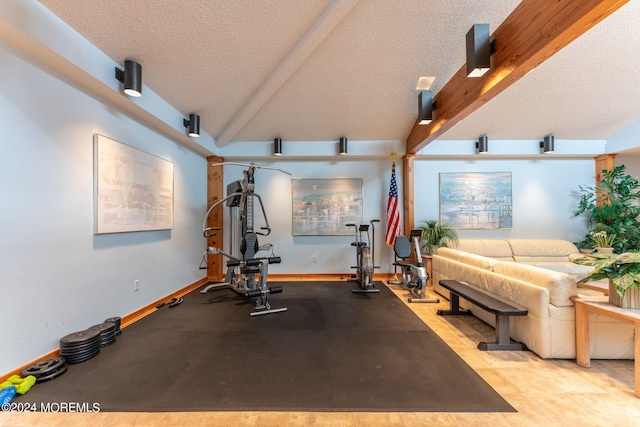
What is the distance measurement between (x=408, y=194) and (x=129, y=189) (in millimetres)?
4567

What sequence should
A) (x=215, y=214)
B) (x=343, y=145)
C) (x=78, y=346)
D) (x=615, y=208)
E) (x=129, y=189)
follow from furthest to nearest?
(x=215, y=214) < (x=343, y=145) < (x=615, y=208) < (x=129, y=189) < (x=78, y=346)

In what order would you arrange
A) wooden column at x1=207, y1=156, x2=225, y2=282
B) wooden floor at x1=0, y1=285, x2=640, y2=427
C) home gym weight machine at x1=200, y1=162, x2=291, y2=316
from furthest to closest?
1. wooden column at x1=207, y1=156, x2=225, y2=282
2. home gym weight machine at x1=200, y1=162, x2=291, y2=316
3. wooden floor at x1=0, y1=285, x2=640, y2=427

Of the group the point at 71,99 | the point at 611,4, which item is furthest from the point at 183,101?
the point at 611,4

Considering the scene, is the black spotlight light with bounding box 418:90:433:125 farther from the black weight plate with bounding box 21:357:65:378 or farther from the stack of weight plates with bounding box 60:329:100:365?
the black weight plate with bounding box 21:357:65:378

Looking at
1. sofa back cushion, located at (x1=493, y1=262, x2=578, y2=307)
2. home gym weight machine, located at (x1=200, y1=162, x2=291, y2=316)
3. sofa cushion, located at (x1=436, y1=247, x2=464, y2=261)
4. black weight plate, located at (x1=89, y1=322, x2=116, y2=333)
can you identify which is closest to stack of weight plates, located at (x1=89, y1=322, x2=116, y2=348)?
black weight plate, located at (x1=89, y1=322, x2=116, y2=333)

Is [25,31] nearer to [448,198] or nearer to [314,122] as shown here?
[314,122]

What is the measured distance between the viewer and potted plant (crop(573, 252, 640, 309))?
1.87 meters

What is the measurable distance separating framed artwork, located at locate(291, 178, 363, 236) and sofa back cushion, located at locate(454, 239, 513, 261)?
207cm

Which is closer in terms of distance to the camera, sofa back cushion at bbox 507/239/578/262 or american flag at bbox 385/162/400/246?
sofa back cushion at bbox 507/239/578/262

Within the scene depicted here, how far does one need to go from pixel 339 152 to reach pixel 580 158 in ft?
16.6

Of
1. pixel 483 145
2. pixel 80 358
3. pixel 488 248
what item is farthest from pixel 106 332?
pixel 483 145

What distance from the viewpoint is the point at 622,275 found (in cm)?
190

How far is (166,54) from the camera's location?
2.64 metres

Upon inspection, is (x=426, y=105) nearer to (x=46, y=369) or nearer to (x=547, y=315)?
(x=547, y=315)
